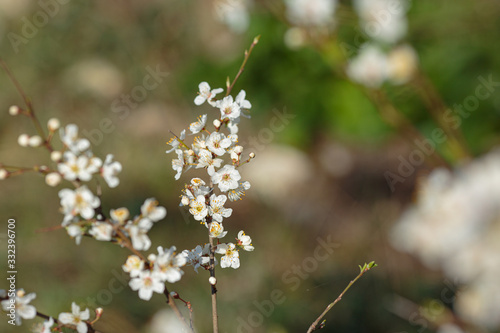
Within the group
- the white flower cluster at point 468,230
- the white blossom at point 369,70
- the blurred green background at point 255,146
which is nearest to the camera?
the white flower cluster at point 468,230

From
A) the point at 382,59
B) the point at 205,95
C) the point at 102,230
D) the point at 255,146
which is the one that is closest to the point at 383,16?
the point at 382,59

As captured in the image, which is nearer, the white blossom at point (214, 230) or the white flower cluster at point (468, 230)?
the white blossom at point (214, 230)

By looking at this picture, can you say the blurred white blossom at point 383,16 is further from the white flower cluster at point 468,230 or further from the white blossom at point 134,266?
the white blossom at point 134,266

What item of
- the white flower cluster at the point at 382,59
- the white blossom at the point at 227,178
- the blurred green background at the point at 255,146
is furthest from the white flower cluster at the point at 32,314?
the white flower cluster at the point at 382,59

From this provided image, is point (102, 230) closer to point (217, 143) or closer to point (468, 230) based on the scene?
point (217, 143)

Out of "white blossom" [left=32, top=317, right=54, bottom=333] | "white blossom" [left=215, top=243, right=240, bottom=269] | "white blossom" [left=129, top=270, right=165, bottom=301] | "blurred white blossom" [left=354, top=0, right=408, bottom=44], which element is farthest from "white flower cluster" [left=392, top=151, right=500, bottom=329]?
"blurred white blossom" [left=354, top=0, right=408, bottom=44]

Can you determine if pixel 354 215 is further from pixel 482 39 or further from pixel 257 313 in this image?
pixel 482 39
